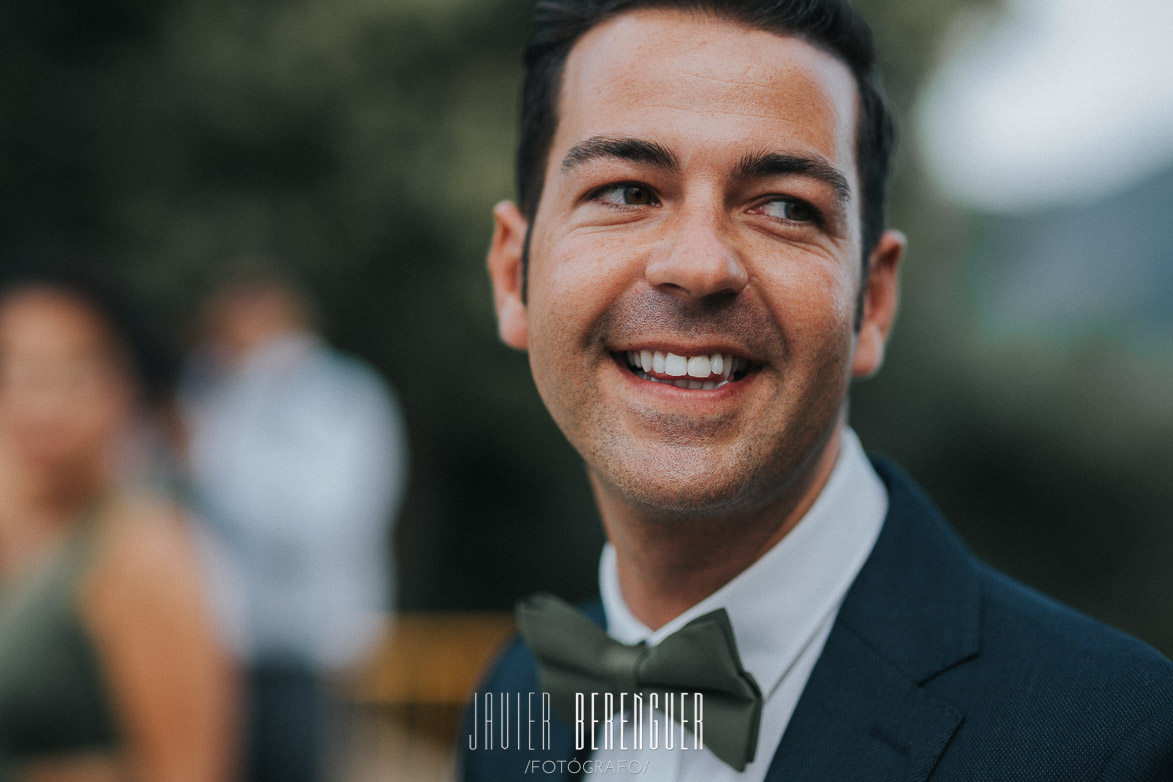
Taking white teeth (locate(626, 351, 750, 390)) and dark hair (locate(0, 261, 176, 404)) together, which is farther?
dark hair (locate(0, 261, 176, 404))

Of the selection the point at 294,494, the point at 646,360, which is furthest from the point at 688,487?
the point at 294,494

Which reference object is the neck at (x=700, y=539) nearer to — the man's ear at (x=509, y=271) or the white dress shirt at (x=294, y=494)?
the man's ear at (x=509, y=271)

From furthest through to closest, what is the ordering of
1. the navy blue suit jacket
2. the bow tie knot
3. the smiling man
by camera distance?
the bow tie knot < the smiling man < the navy blue suit jacket

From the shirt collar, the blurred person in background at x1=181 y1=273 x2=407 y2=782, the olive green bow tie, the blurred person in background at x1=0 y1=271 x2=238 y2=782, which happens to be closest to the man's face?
the shirt collar

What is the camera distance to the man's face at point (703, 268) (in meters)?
1.57

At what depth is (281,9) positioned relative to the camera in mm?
7750

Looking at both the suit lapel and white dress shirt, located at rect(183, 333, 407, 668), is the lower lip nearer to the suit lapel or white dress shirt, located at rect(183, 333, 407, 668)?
the suit lapel

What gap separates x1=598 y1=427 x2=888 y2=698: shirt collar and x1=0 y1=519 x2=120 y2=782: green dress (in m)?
1.99

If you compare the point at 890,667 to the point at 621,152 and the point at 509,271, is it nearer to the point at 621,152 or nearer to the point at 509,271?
the point at 621,152

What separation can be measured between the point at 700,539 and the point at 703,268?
0.51m

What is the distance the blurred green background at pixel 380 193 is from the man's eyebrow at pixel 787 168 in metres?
5.83

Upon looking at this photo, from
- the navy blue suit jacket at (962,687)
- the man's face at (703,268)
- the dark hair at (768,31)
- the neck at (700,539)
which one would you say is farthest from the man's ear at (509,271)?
the navy blue suit jacket at (962,687)

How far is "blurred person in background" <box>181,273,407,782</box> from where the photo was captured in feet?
16.6

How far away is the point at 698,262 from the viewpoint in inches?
59.4
